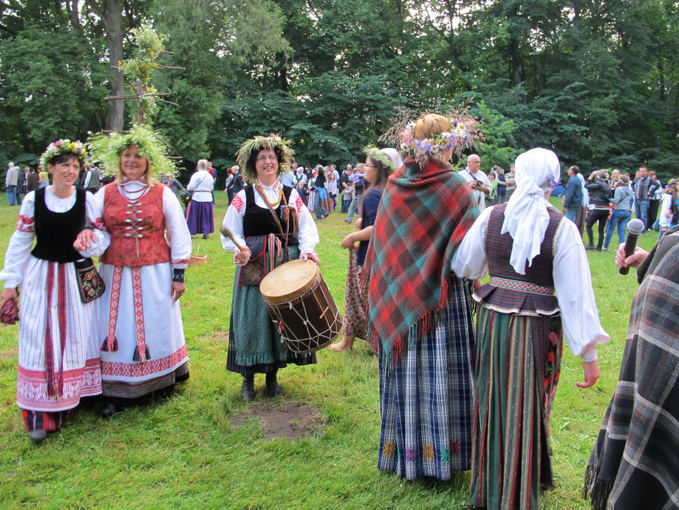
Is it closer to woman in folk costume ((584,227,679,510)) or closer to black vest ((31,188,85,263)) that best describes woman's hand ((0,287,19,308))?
black vest ((31,188,85,263))

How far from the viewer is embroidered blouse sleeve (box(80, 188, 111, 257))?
3.88m

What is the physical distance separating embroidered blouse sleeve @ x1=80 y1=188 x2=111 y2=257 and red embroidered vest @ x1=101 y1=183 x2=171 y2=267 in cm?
4

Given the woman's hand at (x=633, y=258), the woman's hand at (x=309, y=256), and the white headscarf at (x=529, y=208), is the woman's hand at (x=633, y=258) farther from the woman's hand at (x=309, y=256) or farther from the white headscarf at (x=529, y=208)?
the woman's hand at (x=309, y=256)

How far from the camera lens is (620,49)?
32.0 m

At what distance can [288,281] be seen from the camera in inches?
148

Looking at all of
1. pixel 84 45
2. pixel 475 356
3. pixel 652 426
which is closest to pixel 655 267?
pixel 652 426

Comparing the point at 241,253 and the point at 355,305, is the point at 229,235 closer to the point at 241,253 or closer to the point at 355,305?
the point at 241,253

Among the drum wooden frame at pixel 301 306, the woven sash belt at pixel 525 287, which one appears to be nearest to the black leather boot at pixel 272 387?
the drum wooden frame at pixel 301 306

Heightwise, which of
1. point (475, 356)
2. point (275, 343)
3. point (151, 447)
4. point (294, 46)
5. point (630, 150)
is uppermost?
point (294, 46)

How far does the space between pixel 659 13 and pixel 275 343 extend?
1483 inches

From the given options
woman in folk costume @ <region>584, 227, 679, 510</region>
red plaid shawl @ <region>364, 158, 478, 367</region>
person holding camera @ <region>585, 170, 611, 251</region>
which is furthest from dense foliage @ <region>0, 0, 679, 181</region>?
woman in folk costume @ <region>584, 227, 679, 510</region>

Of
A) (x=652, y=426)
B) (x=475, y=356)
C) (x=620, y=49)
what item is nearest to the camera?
(x=652, y=426)

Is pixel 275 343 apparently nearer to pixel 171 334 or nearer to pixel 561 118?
pixel 171 334

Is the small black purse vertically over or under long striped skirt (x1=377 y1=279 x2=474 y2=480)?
over
